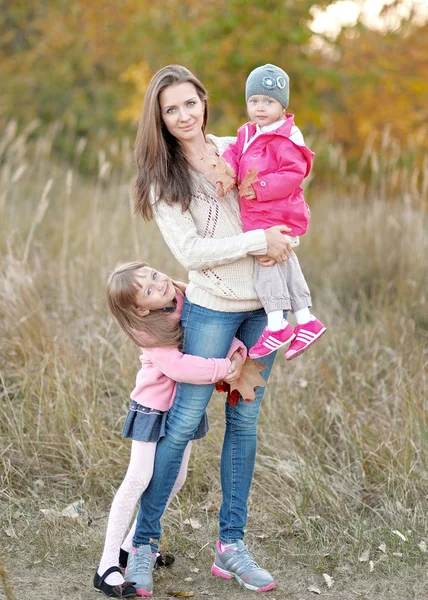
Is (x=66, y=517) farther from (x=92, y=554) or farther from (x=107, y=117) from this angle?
(x=107, y=117)

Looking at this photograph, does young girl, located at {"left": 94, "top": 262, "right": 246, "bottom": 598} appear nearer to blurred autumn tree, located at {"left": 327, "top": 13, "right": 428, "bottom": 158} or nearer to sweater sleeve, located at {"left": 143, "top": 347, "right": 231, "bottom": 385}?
sweater sleeve, located at {"left": 143, "top": 347, "right": 231, "bottom": 385}

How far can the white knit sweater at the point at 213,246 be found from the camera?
113 inches

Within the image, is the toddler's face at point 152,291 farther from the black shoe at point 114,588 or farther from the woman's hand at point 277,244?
the black shoe at point 114,588

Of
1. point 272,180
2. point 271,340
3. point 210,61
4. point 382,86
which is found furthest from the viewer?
point 382,86

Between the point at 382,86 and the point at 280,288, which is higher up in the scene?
the point at 382,86

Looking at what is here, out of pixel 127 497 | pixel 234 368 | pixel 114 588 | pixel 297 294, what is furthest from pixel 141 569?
pixel 297 294

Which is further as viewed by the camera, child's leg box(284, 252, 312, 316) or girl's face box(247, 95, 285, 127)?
child's leg box(284, 252, 312, 316)

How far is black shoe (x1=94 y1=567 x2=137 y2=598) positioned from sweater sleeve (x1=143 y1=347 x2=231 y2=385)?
835 millimetres

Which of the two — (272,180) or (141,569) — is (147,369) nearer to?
(141,569)

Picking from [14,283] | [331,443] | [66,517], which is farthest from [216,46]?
[66,517]

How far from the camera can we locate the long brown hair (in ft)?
9.52

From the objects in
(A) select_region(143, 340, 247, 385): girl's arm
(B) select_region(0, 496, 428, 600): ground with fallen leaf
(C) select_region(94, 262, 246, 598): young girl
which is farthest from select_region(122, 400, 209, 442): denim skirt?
(B) select_region(0, 496, 428, 600): ground with fallen leaf

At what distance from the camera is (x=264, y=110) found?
2.93 metres

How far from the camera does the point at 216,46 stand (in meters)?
8.19
